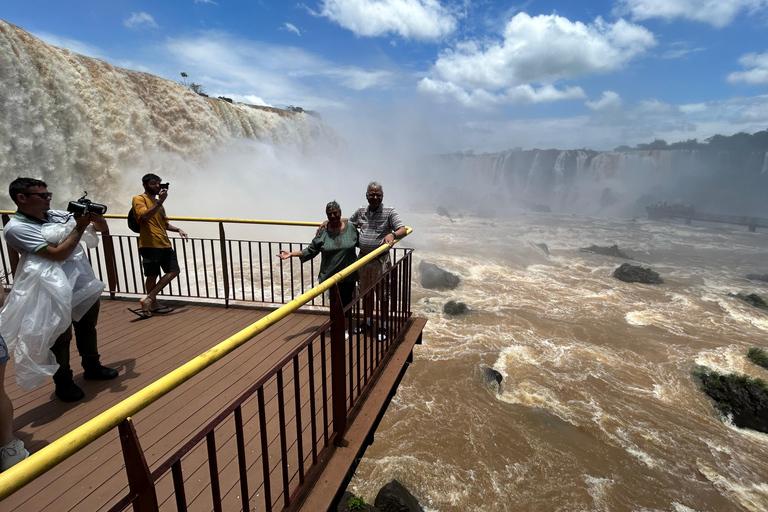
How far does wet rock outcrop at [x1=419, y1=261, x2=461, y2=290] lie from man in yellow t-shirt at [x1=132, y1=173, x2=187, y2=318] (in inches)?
449

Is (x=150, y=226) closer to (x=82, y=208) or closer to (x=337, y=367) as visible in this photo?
(x=82, y=208)

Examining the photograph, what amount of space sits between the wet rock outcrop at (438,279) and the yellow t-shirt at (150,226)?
11.6 meters

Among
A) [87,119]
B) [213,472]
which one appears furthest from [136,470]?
[87,119]

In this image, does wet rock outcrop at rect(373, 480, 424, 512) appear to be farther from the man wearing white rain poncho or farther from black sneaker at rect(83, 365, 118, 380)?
A: the man wearing white rain poncho

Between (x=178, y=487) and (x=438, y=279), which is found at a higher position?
(x=178, y=487)

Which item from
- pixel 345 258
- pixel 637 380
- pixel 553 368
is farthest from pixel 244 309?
pixel 637 380

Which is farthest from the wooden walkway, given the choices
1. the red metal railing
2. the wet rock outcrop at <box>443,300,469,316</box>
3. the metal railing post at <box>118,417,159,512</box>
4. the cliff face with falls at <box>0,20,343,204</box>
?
the cliff face with falls at <box>0,20,343,204</box>

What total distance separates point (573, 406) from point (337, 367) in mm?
7473

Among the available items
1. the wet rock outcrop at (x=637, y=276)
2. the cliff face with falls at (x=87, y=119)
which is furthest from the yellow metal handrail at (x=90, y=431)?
the wet rock outcrop at (x=637, y=276)

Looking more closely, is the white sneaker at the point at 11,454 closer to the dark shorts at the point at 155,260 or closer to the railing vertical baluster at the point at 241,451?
the railing vertical baluster at the point at 241,451

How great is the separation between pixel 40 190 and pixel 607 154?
62.9m

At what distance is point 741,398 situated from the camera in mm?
8188

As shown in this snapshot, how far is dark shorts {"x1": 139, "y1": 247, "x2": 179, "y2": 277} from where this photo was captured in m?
4.85

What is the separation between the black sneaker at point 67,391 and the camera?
3.15m
